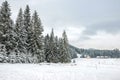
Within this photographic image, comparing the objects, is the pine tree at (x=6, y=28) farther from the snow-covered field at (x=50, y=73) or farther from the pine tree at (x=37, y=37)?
the snow-covered field at (x=50, y=73)

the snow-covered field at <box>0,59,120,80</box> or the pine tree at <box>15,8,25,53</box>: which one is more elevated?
the pine tree at <box>15,8,25,53</box>

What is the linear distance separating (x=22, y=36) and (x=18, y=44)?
2.34 metres

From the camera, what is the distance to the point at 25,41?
1745 inches

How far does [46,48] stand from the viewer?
60.7 m

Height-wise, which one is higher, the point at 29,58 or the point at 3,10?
the point at 3,10

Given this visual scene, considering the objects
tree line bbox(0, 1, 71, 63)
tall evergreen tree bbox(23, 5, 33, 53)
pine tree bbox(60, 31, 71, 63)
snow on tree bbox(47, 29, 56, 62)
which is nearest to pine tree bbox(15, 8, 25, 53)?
tree line bbox(0, 1, 71, 63)

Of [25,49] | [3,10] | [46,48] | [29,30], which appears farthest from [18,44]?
[46,48]

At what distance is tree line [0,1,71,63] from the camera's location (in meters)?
37.4

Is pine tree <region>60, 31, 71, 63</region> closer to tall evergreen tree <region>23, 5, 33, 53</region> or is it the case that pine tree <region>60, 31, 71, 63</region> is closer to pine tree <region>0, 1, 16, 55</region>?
A: tall evergreen tree <region>23, 5, 33, 53</region>

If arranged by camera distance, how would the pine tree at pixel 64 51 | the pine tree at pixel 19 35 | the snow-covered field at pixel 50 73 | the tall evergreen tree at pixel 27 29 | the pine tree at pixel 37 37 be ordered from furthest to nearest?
the pine tree at pixel 64 51, the pine tree at pixel 37 37, the tall evergreen tree at pixel 27 29, the pine tree at pixel 19 35, the snow-covered field at pixel 50 73

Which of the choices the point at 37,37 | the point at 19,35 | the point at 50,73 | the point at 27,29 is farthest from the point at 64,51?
the point at 50,73

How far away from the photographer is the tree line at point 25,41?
37438 millimetres

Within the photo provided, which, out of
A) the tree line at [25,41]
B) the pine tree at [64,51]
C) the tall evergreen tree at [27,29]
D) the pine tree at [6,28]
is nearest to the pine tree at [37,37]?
the tree line at [25,41]

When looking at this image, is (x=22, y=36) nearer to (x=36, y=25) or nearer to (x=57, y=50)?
(x=36, y=25)
